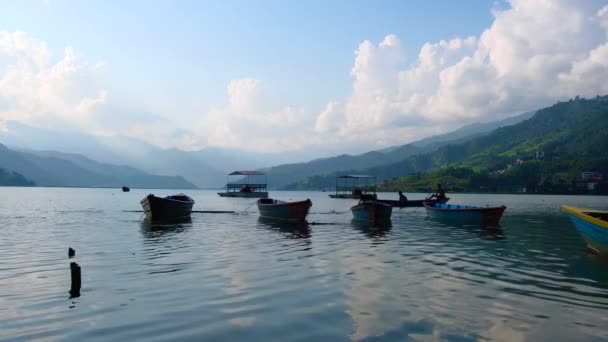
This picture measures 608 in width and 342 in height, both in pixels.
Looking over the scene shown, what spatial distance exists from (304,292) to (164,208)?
37.8 metres

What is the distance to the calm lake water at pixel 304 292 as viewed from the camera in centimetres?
1078

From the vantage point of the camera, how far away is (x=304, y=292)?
1470 cm

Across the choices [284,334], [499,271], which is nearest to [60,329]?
[284,334]

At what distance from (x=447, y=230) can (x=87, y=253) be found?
98.8 ft

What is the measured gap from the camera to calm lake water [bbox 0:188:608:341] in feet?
35.4

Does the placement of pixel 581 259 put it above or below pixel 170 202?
below

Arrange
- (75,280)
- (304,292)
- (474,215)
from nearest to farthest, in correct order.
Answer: (75,280) → (304,292) → (474,215)

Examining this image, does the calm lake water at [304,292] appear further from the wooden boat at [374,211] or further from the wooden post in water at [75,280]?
the wooden boat at [374,211]

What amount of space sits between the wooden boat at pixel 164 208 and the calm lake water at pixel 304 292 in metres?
19.7

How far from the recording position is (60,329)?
10703 millimetres

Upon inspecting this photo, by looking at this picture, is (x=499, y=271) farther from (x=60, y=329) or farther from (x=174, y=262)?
(x=60, y=329)

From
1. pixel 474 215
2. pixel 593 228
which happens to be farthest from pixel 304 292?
pixel 474 215

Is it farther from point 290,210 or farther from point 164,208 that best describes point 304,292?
point 164,208

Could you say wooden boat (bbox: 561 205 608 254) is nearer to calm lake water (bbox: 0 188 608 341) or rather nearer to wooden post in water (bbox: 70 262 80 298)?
A: calm lake water (bbox: 0 188 608 341)
